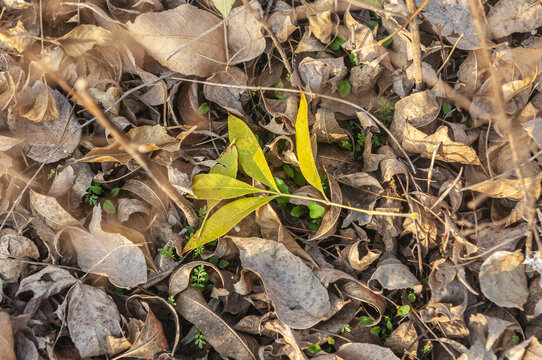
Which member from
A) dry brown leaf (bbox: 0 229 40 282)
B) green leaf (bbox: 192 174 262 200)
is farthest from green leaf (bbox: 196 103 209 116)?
dry brown leaf (bbox: 0 229 40 282)

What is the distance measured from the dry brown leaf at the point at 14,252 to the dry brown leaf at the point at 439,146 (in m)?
1.73

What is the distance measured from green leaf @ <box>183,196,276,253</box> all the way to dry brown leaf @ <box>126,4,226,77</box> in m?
0.65

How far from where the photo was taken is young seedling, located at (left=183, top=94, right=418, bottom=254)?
184 cm

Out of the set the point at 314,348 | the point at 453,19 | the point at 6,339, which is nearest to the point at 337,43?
the point at 453,19

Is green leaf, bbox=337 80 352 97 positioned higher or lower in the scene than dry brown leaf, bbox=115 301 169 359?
higher

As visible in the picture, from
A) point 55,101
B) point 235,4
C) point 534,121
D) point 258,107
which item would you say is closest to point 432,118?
point 534,121

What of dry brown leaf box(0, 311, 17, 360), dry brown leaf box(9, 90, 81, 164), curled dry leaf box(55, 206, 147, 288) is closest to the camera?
dry brown leaf box(0, 311, 17, 360)

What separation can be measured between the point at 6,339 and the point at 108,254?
511 mm

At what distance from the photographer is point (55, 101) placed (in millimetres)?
2000

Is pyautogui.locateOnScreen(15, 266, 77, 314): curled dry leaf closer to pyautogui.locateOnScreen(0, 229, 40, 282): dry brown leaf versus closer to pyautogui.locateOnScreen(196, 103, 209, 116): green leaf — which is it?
pyautogui.locateOnScreen(0, 229, 40, 282): dry brown leaf

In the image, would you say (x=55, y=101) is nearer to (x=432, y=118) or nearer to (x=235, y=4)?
(x=235, y=4)

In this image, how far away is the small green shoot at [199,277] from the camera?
6.24 ft

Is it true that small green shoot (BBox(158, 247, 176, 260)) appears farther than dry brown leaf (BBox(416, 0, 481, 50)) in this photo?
No

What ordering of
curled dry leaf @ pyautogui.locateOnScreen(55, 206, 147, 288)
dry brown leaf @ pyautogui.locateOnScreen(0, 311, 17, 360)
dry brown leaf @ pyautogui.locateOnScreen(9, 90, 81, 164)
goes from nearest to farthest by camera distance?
dry brown leaf @ pyautogui.locateOnScreen(0, 311, 17, 360)
curled dry leaf @ pyautogui.locateOnScreen(55, 206, 147, 288)
dry brown leaf @ pyautogui.locateOnScreen(9, 90, 81, 164)
